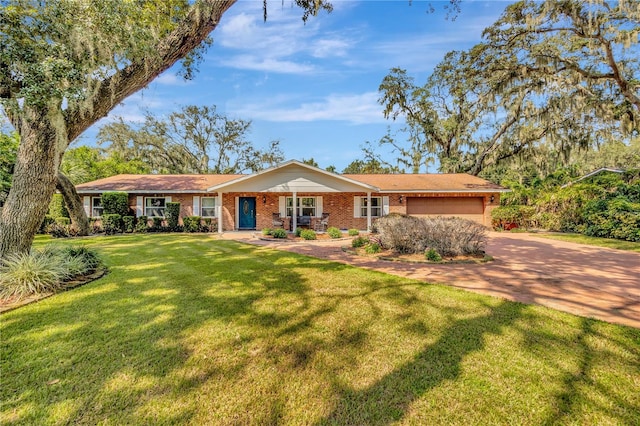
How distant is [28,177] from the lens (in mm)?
5305

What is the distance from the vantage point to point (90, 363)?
285cm

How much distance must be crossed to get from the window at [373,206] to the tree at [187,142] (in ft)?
53.9

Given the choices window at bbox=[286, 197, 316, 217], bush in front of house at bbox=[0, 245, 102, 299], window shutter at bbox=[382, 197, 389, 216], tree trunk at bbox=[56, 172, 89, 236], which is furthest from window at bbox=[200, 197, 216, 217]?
bush in front of house at bbox=[0, 245, 102, 299]

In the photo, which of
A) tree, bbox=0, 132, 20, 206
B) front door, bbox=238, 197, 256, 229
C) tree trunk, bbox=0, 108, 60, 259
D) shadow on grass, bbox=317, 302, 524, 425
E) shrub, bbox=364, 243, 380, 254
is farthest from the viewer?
front door, bbox=238, 197, 256, 229

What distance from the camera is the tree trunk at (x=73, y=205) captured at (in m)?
12.8

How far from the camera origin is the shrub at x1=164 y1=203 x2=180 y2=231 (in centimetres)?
1612

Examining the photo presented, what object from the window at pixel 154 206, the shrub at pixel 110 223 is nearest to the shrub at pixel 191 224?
the window at pixel 154 206

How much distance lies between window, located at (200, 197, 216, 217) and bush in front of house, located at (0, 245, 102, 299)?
37.1 feet

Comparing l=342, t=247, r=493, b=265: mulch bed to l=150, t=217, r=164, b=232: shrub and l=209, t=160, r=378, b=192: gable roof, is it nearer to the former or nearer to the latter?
l=209, t=160, r=378, b=192: gable roof

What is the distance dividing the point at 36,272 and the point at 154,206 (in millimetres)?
13359

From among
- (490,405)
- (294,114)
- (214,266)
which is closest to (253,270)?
(214,266)

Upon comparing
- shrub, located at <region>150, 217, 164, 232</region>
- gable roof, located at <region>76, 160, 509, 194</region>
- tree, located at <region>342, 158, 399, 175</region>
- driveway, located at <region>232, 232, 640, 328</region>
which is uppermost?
tree, located at <region>342, 158, 399, 175</region>

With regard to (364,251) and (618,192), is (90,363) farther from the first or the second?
(618,192)

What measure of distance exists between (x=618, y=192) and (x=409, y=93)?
12586 millimetres
